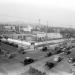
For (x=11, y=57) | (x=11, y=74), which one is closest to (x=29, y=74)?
(x=11, y=74)

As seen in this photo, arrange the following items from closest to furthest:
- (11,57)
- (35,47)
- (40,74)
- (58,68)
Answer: (40,74) < (58,68) < (11,57) < (35,47)

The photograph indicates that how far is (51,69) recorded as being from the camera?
27.4 ft

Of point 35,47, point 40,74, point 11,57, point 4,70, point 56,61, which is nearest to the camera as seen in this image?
point 40,74

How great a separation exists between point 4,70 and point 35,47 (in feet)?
25.5

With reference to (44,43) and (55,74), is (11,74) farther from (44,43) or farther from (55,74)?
(44,43)

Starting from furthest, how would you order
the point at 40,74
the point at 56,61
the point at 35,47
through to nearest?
the point at 35,47
the point at 56,61
the point at 40,74

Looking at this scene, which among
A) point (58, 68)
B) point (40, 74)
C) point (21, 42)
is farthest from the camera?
point (21, 42)

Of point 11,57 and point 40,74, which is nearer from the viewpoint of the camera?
point 40,74

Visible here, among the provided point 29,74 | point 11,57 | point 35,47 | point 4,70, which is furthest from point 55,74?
point 35,47

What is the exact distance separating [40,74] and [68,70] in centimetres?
236

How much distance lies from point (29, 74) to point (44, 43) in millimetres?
10678

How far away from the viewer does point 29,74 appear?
725cm

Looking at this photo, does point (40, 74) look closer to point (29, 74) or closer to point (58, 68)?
point (29, 74)

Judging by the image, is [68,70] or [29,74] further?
[68,70]
